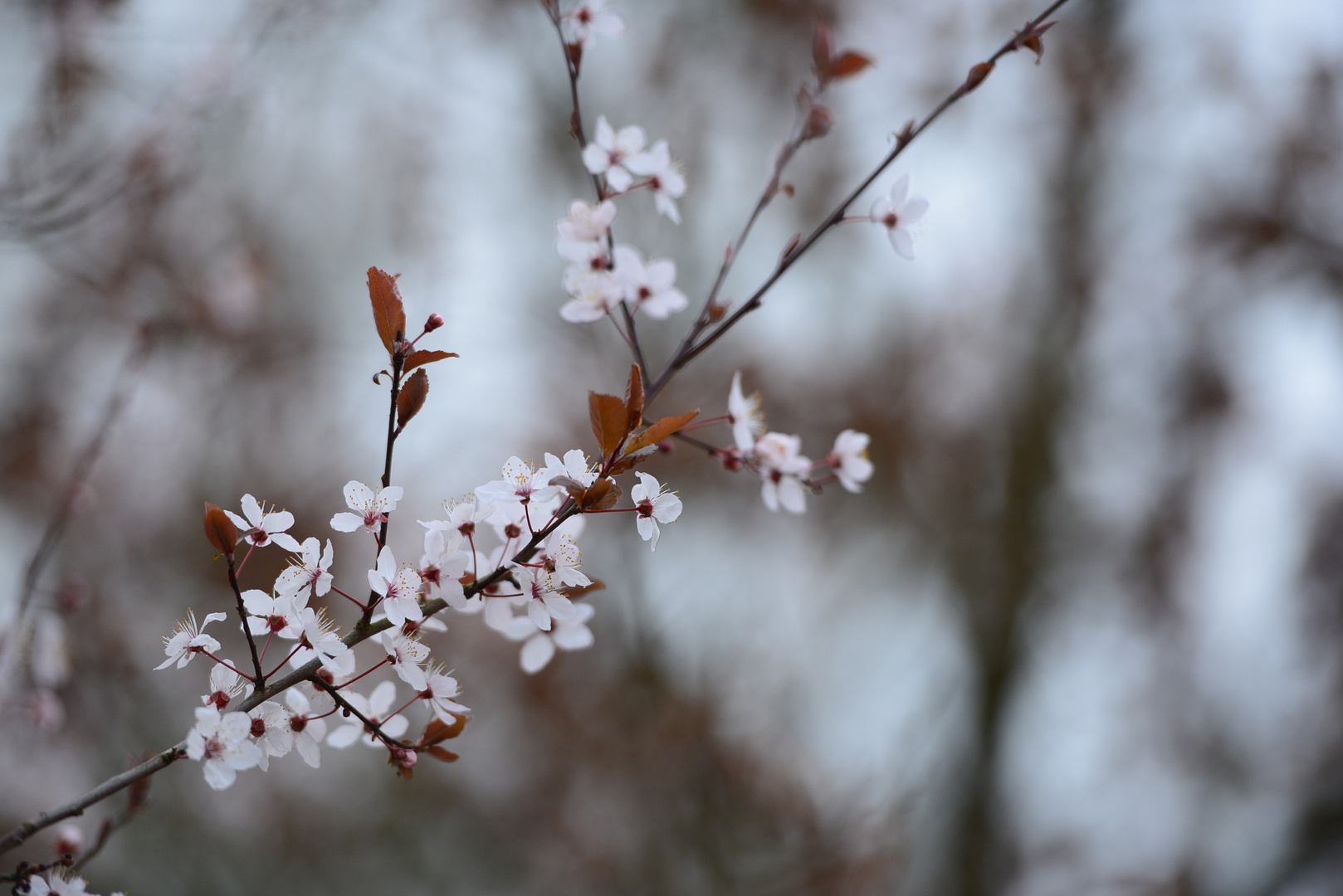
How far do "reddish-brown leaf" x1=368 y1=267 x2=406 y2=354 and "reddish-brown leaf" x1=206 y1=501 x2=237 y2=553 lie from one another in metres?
0.22

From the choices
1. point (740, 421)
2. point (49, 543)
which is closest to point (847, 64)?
point (740, 421)

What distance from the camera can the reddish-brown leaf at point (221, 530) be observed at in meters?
0.68

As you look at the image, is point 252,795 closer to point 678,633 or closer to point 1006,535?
point 678,633

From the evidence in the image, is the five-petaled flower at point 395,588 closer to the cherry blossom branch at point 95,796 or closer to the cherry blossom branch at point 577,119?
the cherry blossom branch at point 95,796

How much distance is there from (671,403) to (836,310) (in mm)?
1092

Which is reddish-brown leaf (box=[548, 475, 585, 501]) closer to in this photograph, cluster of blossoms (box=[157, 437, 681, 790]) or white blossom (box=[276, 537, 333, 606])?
cluster of blossoms (box=[157, 437, 681, 790])

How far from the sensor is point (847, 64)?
3.02ft

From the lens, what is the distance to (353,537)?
3.88 m

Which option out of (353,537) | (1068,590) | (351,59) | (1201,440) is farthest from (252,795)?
(1201,440)

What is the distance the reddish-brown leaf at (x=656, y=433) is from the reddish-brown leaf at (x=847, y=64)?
1.64 ft

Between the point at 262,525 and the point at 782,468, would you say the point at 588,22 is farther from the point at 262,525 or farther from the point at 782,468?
the point at 262,525

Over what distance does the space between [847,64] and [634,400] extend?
0.53m

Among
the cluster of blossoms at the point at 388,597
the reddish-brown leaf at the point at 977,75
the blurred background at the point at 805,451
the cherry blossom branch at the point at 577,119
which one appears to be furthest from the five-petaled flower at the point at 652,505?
the blurred background at the point at 805,451

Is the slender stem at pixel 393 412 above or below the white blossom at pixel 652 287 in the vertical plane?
below
